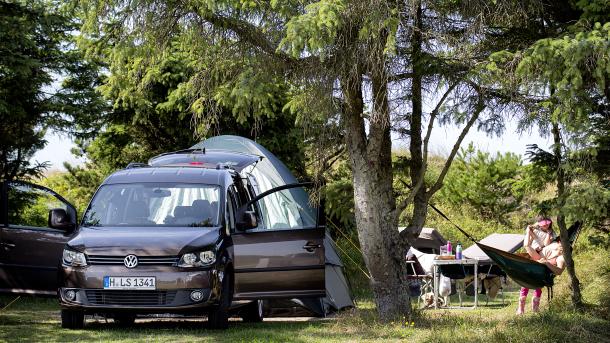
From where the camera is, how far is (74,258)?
32.9ft

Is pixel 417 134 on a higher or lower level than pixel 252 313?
higher

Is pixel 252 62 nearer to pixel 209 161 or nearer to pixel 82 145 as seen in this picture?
pixel 209 161

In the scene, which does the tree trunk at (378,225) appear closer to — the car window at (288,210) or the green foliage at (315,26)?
the green foliage at (315,26)

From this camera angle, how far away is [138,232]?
10.2 metres

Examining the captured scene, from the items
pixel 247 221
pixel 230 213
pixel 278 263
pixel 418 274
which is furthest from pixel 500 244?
pixel 247 221

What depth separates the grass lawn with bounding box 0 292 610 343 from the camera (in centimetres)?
948

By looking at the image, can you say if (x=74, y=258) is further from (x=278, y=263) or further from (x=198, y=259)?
(x=278, y=263)

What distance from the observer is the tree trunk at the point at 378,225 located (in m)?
11.3

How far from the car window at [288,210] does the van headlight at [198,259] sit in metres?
3.77

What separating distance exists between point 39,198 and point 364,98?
7467 millimetres

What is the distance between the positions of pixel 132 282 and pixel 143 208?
127cm

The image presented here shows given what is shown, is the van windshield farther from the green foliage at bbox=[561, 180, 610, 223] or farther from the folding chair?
the folding chair

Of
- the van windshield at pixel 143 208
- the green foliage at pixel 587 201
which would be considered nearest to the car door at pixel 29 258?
the van windshield at pixel 143 208

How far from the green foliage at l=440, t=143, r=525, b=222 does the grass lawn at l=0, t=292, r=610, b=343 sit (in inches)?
544
